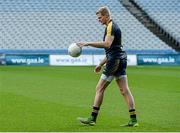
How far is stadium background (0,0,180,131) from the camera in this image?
3953 cm

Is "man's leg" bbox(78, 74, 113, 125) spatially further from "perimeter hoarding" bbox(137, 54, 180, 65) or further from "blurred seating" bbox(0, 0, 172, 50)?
"blurred seating" bbox(0, 0, 172, 50)

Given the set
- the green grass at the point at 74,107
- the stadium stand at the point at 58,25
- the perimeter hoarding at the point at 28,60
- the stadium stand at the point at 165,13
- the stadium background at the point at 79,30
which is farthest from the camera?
the stadium stand at the point at 165,13

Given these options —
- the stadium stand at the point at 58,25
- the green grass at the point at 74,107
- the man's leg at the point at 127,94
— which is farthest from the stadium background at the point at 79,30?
the man's leg at the point at 127,94

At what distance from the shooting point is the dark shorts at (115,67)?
10.9m

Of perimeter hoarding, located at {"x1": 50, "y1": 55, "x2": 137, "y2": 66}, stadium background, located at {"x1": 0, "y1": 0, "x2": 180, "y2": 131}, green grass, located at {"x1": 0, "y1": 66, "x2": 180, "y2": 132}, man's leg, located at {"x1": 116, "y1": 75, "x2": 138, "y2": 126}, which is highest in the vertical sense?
stadium background, located at {"x1": 0, "y1": 0, "x2": 180, "y2": 131}

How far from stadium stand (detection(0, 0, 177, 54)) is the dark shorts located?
30599 millimetres

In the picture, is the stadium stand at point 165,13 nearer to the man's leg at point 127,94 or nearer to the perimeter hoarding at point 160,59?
the perimeter hoarding at point 160,59

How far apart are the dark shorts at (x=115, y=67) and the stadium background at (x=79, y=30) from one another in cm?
2785

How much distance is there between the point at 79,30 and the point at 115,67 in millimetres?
33012

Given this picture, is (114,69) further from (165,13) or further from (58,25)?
Answer: (165,13)

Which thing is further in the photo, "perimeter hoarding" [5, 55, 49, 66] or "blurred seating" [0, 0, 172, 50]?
"blurred seating" [0, 0, 172, 50]

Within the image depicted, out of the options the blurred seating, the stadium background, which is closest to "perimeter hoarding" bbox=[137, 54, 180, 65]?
the stadium background

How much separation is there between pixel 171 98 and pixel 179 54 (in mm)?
24018

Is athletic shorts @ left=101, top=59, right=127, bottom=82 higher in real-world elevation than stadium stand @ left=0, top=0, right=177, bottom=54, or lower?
lower
